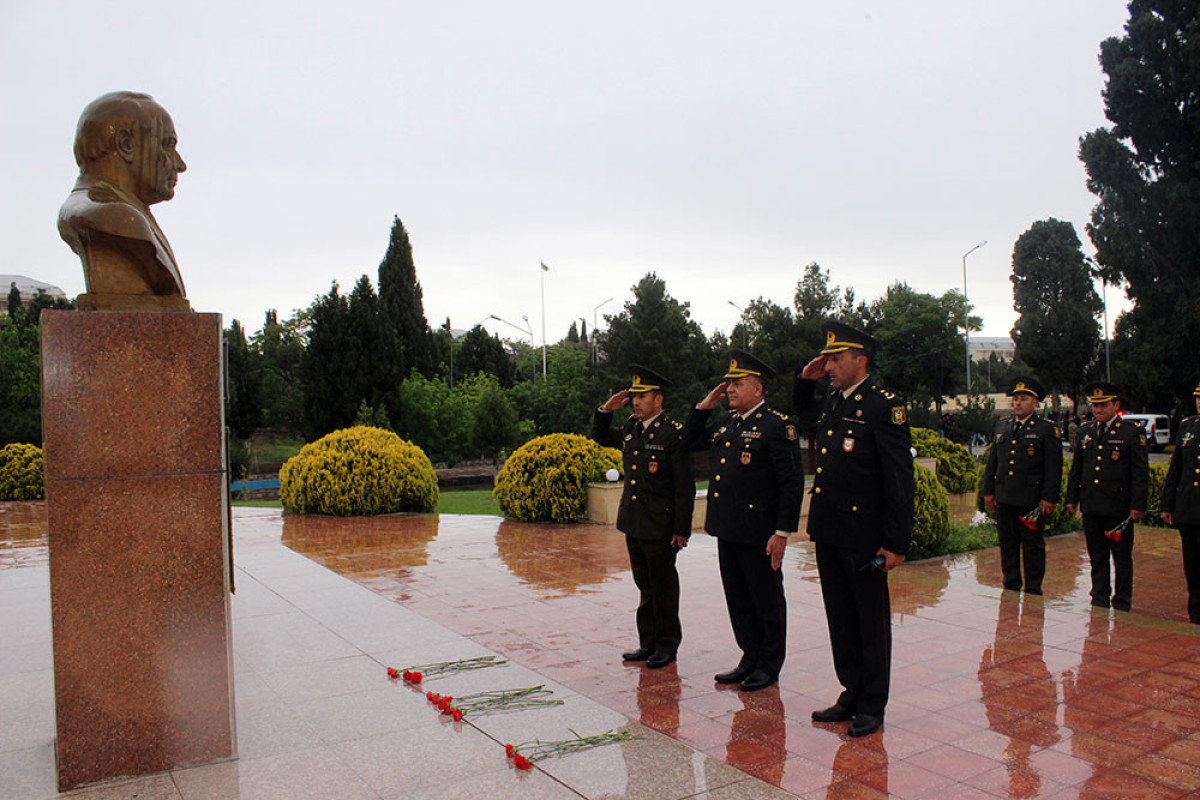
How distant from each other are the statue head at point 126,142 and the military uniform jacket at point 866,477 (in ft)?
10.9

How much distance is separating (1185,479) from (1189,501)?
0.56 feet

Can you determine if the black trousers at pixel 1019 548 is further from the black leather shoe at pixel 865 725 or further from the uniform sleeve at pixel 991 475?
the black leather shoe at pixel 865 725

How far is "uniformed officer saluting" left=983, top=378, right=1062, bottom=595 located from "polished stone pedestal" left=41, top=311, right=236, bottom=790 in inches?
237

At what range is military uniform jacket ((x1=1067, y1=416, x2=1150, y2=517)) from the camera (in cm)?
680

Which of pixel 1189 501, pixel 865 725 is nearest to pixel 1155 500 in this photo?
pixel 1189 501

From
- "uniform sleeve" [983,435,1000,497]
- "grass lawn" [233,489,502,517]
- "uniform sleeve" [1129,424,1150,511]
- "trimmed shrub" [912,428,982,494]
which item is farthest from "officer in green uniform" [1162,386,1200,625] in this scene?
"grass lawn" [233,489,502,517]

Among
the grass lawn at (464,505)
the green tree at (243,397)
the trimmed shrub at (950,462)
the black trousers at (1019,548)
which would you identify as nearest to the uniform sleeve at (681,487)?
the black trousers at (1019,548)

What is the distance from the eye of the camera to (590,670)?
16.4 ft

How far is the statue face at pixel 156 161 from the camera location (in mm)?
3828

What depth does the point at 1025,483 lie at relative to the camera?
715 centimetres

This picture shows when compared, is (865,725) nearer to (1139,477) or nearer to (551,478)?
(1139,477)

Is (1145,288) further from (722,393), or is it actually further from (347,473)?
(722,393)

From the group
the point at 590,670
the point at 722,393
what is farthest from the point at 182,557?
the point at 722,393

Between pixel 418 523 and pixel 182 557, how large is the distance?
322 inches
